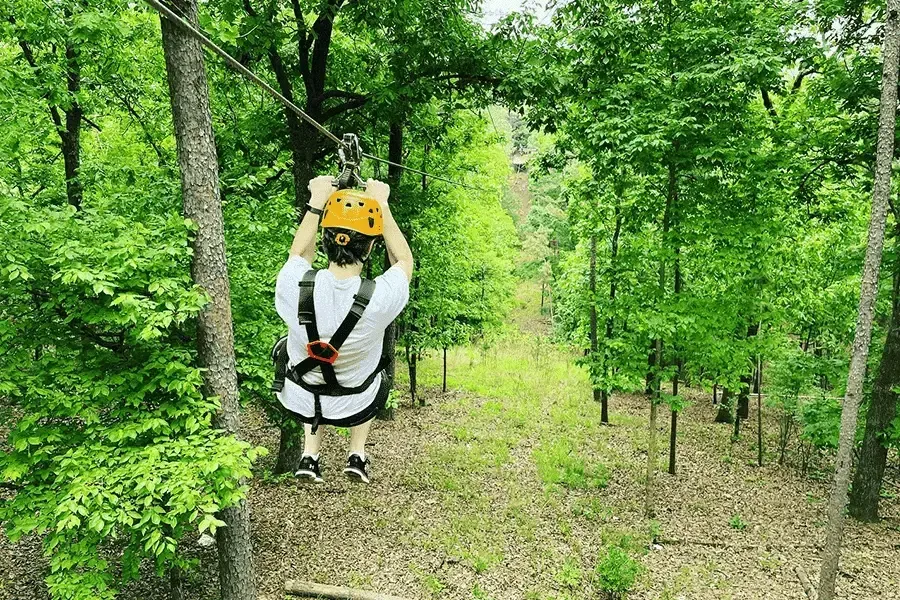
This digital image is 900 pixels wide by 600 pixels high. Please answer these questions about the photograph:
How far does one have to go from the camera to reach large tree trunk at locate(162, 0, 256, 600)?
5484mm

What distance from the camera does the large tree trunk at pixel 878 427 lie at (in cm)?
1077

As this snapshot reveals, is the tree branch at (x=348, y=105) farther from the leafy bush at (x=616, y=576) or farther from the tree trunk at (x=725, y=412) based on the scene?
the tree trunk at (x=725, y=412)

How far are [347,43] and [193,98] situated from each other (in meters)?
6.32

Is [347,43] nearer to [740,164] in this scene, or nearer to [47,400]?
[740,164]

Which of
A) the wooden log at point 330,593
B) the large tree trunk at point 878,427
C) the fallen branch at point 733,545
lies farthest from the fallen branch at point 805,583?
the wooden log at point 330,593

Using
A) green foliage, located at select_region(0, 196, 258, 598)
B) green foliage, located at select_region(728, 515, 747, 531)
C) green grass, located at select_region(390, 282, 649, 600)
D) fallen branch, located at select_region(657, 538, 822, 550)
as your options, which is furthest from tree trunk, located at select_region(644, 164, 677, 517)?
green foliage, located at select_region(0, 196, 258, 598)

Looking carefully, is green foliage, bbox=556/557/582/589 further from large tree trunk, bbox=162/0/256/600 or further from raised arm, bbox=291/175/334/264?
raised arm, bbox=291/175/334/264

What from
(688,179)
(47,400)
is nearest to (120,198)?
(47,400)

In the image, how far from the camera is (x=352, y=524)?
35.6ft

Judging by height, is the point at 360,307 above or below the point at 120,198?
→ below

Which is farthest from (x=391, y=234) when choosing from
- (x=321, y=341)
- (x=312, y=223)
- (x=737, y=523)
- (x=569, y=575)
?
(x=737, y=523)

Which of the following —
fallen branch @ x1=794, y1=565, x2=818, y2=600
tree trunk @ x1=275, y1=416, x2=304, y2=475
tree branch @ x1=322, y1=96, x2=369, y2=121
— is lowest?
fallen branch @ x1=794, y1=565, x2=818, y2=600

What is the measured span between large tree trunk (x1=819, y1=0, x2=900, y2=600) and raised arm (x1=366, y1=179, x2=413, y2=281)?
7233mm

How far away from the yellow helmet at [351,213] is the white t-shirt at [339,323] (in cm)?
32
